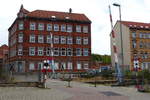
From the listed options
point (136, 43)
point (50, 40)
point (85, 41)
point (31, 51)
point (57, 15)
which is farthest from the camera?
point (136, 43)

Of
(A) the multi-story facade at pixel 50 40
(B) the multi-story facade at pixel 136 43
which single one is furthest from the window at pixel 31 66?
(B) the multi-story facade at pixel 136 43

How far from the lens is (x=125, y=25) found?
71938 millimetres

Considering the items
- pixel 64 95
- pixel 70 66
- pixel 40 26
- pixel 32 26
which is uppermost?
pixel 40 26

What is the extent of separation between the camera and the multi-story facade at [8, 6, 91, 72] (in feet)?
195

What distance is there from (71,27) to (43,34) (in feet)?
26.2

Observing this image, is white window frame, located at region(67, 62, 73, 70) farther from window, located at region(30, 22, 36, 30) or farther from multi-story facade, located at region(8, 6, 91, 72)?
window, located at region(30, 22, 36, 30)

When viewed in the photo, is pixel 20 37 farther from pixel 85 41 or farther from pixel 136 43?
pixel 136 43

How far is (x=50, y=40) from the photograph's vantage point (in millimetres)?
62344

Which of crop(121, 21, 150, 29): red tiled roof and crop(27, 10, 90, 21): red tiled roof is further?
crop(121, 21, 150, 29): red tiled roof

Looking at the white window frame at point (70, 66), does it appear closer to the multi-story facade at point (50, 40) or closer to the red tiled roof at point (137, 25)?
the multi-story facade at point (50, 40)

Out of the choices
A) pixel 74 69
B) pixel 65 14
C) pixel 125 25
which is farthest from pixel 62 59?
pixel 125 25

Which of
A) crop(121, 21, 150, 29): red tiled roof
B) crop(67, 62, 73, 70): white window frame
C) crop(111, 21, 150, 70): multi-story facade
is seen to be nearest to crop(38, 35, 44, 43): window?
crop(67, 62, 73, 70): white window frame

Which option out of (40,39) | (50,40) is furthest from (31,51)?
(50,40)

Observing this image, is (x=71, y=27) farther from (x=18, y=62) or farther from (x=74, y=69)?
(x=18, y=62)
